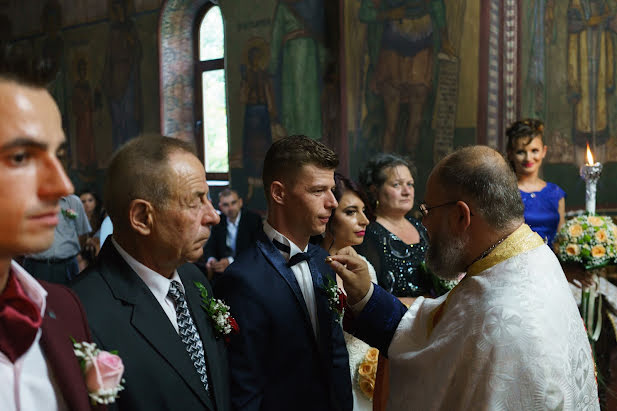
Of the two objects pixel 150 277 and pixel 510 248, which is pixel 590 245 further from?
pixel 150 277

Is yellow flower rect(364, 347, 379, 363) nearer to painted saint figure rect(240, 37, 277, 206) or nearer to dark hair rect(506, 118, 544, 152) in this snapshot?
dark hair rect(506, 118, 544, 152)

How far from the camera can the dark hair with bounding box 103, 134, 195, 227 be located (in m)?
2.00

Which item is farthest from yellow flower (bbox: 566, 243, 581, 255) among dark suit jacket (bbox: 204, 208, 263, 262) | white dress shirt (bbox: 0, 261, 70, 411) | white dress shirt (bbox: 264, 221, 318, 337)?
dark suit jacket (bbox: 204, 208, 263, 262)

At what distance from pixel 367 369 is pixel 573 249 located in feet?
5.61

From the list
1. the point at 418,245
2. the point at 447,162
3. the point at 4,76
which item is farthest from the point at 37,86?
the point at 418,245

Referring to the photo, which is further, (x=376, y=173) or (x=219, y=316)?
(x=376, y=173)

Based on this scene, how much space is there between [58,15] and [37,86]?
15118 mm

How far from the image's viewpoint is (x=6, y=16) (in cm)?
1564

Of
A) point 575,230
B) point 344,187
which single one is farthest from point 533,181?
point 344,187

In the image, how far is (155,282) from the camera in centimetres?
203

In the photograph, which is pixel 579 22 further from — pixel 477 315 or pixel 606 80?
pixel 477 315

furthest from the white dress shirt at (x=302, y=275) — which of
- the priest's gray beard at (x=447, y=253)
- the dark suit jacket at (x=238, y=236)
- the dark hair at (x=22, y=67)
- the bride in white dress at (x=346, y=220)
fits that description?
the dark suit jacket at (x=238, y=236)

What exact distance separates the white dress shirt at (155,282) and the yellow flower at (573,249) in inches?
118

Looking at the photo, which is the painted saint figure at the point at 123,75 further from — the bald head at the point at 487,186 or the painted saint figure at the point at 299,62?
the bald head at the point at 487,186
